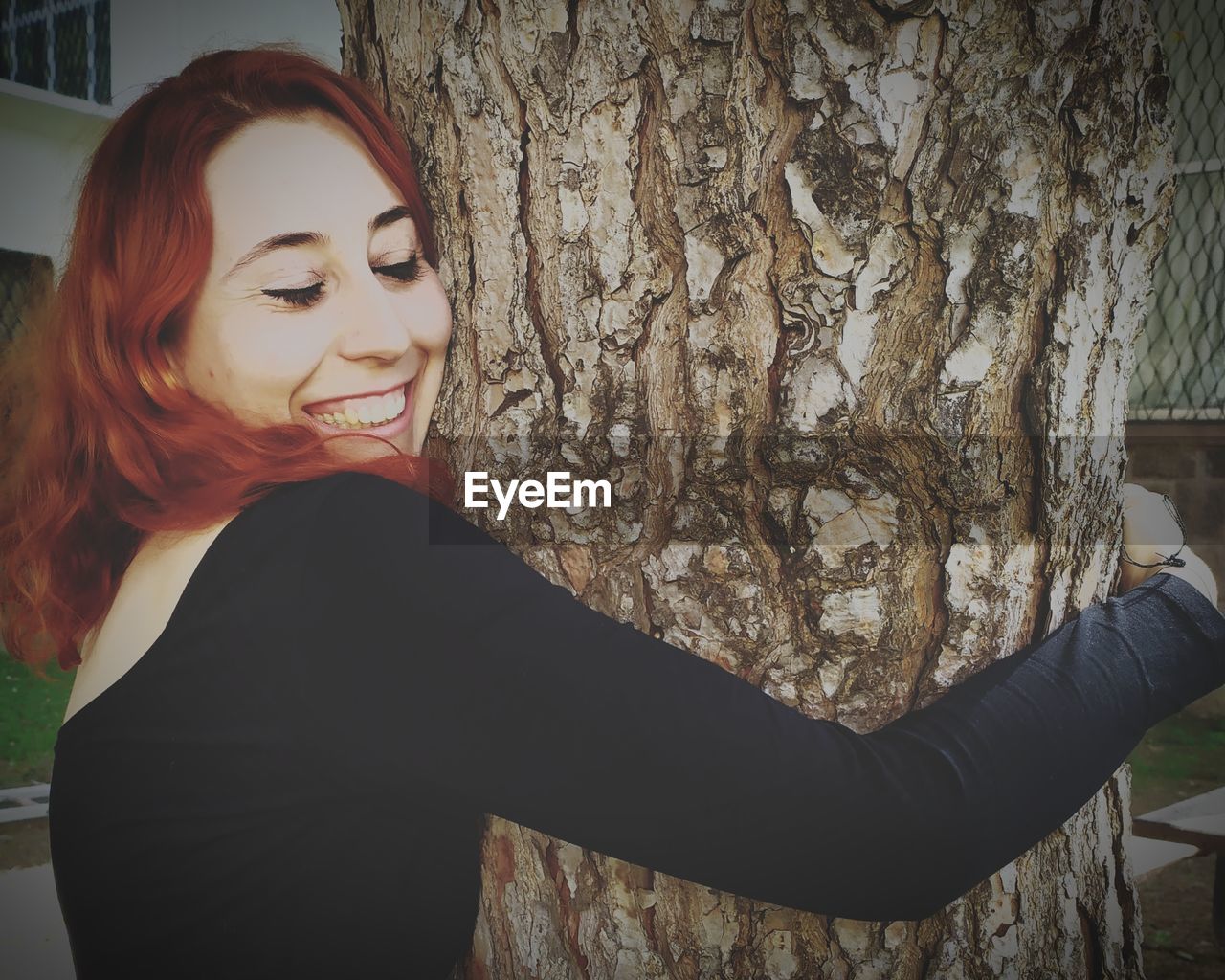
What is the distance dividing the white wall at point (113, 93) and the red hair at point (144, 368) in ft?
0.11

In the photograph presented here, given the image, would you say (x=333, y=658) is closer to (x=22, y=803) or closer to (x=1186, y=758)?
(x=22, y=803)

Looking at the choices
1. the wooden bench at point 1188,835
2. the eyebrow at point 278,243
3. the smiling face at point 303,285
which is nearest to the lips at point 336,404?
the smiling face at point 303,285

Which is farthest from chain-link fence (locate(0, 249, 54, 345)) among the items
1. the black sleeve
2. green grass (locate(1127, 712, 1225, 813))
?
green grass (locate(1127, 712, 1225, 813))

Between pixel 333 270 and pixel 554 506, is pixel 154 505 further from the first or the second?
pixel 554 506

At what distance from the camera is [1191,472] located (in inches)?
65.3

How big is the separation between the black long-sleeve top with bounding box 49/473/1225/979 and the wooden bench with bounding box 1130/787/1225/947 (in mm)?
387

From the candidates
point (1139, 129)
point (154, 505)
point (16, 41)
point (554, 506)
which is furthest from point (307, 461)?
Result: point (1139, 129)

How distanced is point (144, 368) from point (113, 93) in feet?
1.50

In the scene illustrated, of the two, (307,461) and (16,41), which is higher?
(16,41)

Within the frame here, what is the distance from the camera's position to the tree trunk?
51.7 inches

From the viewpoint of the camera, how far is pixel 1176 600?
1461mm

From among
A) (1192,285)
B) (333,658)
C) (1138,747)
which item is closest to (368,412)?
(333,658)

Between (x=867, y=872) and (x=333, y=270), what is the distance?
1.16 meters

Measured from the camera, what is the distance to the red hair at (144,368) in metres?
1.39
